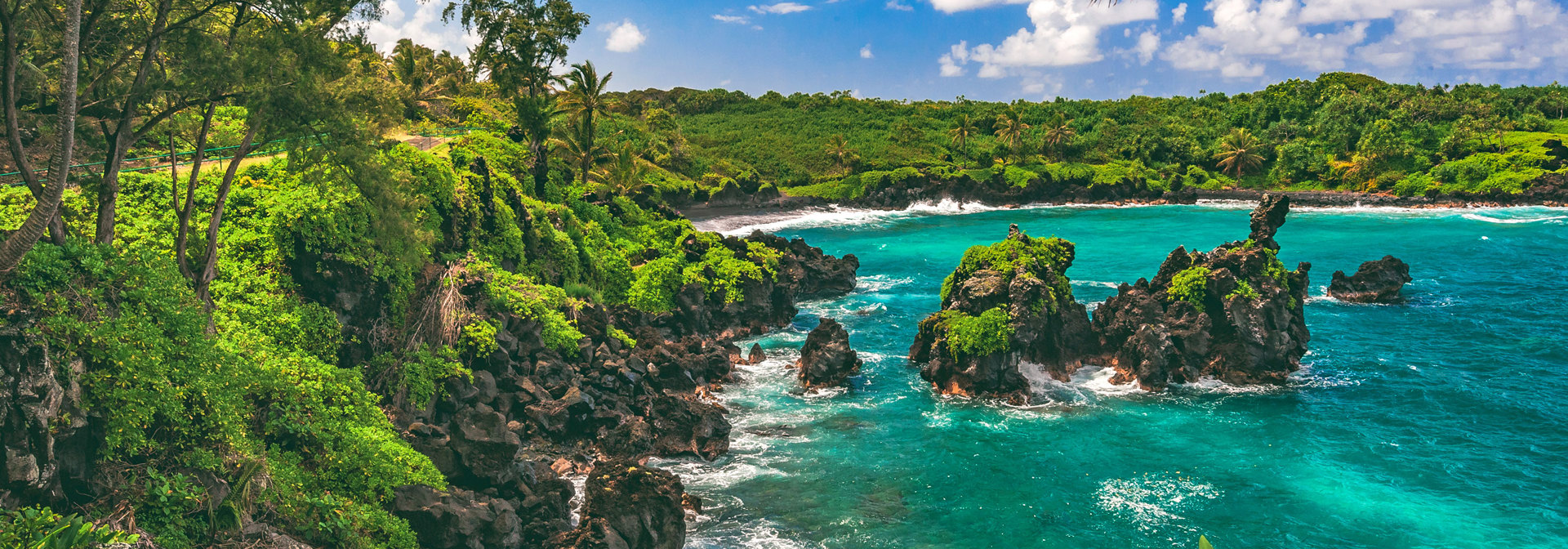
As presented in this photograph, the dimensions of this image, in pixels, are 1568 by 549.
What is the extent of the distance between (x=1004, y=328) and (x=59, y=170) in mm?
29715

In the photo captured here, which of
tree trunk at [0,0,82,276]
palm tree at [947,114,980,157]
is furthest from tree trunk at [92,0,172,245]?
palm tree at [947,114,980,157]

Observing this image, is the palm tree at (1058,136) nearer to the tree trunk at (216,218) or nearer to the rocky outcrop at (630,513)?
the rocky outcrop at (630,513)

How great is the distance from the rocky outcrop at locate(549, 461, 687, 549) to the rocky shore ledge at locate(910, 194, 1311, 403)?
1719cm

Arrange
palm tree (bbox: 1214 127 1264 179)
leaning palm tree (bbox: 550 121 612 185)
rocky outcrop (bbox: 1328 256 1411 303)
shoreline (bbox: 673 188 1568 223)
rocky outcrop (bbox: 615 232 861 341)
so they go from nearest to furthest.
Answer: rocky outcrop (bbox: 615 232 861 341) < rocky outcrop (bbox: 1328 256 1411 303) < leaning palm tree (bbox: 550 121 612 185) < shoreline (bbox: 673 188 1568 223) < palm tree (bbox: 1214 127 1264 179)

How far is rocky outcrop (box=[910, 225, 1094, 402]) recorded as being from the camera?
120 ft

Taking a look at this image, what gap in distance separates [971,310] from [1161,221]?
234ft

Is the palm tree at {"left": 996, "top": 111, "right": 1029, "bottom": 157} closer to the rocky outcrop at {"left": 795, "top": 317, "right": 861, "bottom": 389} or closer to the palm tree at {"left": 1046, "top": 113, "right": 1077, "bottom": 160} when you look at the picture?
the palm tree at {"left": 1046, "top": 113, "right": 1077, "bottom": 160}

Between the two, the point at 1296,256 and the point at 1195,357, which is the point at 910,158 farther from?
the point at 1195,357

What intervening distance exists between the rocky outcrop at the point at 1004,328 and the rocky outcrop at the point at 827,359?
11.1ft

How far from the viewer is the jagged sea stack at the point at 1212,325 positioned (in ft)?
123

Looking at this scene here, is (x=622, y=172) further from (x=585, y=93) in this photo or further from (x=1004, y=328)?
(x=1004, y=328)

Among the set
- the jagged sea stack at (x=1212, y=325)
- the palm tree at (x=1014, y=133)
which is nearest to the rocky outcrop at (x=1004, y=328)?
the jagged sea stack at (x=1212, y=325)

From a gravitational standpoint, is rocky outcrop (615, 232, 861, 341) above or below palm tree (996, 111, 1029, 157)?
below

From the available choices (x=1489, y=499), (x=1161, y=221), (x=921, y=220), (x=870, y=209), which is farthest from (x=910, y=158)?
(x=1489, y=499)
